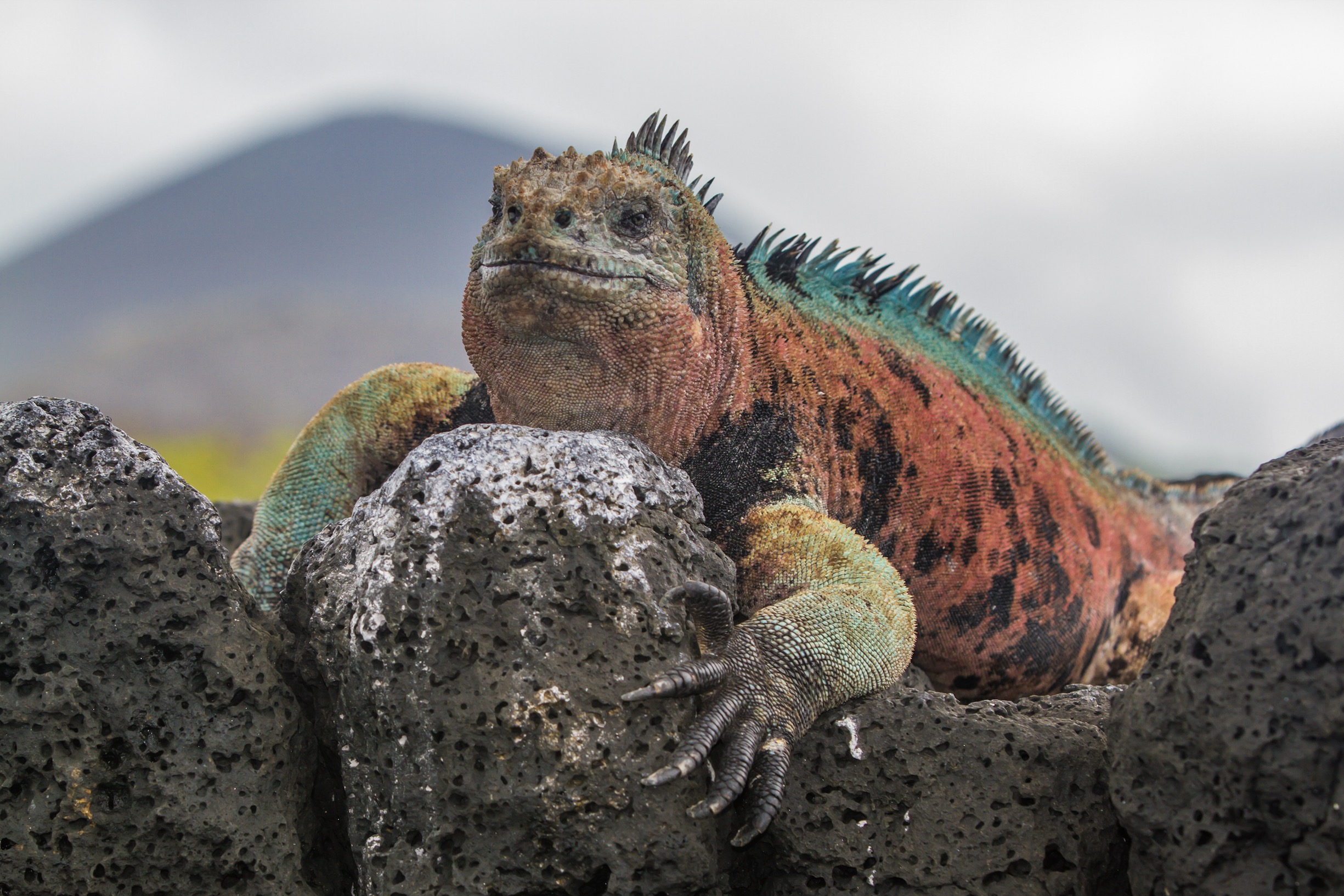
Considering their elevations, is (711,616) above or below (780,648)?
above

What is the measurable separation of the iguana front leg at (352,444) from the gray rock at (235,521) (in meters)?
1.73

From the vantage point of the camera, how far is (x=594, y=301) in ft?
10.8

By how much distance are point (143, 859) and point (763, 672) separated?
1811 mm

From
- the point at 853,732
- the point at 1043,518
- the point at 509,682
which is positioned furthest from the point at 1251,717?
the point at 1043,518

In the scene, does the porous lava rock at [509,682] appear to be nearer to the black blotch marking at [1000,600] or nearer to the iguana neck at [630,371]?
the iguana neck at [630,371]

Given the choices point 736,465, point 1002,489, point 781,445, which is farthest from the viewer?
point 1002,489

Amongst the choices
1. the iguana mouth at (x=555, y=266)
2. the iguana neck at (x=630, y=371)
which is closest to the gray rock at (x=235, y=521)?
the iguana neck at (x=630, y=371)

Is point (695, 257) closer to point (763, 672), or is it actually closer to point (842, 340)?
point (842, 340)

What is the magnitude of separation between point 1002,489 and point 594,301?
8.31ft

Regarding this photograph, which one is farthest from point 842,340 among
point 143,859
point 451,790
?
point 143,859

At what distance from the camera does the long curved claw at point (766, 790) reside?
2.81m

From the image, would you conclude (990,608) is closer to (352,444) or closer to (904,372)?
(904,372)

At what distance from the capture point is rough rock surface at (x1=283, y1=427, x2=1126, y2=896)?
2695mm

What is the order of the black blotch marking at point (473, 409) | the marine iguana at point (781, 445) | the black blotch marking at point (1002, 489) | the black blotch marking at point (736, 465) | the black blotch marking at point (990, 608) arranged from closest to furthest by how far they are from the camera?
the marine iguana at point (781, 445) < the black blotch marking at point (736, 465) < the black blotch marking at point (473, 409) < the black blotch marking at point (990, 608) < the black blotch marking at point (1002, 489)
